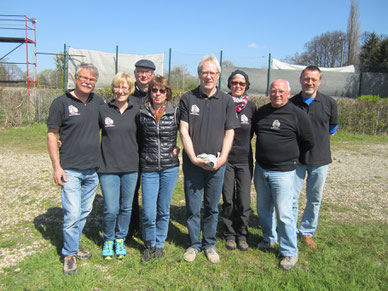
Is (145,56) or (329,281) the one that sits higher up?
(145,56)

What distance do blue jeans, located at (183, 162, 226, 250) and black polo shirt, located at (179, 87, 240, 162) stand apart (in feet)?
0.63

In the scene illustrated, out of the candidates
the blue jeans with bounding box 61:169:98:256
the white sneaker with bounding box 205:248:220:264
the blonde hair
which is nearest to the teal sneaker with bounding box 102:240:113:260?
the blue jeans with bounding box 61:169:98:256

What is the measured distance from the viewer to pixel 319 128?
11.3 feet

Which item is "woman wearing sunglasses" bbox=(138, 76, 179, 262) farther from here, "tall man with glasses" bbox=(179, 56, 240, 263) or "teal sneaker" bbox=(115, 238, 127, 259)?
"teal sneaker" bbox=(115, 238, 127, 259)

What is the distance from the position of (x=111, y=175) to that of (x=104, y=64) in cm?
1233

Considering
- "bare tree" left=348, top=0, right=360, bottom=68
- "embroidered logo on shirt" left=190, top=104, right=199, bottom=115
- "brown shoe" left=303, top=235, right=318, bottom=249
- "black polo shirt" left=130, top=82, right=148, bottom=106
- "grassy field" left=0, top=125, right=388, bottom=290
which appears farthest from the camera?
"bare tree" left=348, top=0, right=360, bottom=68

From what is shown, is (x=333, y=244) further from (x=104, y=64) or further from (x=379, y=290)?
(x=104, y=64)

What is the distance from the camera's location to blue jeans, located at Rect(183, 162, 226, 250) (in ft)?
10.2

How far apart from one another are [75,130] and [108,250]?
134 centimetres

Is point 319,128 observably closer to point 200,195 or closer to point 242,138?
point 242,138

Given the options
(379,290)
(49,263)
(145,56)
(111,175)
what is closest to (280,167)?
(379,290)

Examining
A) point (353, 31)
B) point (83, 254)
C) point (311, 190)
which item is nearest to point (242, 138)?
point (311, 190)

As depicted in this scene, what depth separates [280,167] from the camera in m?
3.10

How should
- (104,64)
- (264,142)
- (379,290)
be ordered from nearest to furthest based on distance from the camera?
Answer: 1. (379,290)
2. (264,142)
3. (104,64)
